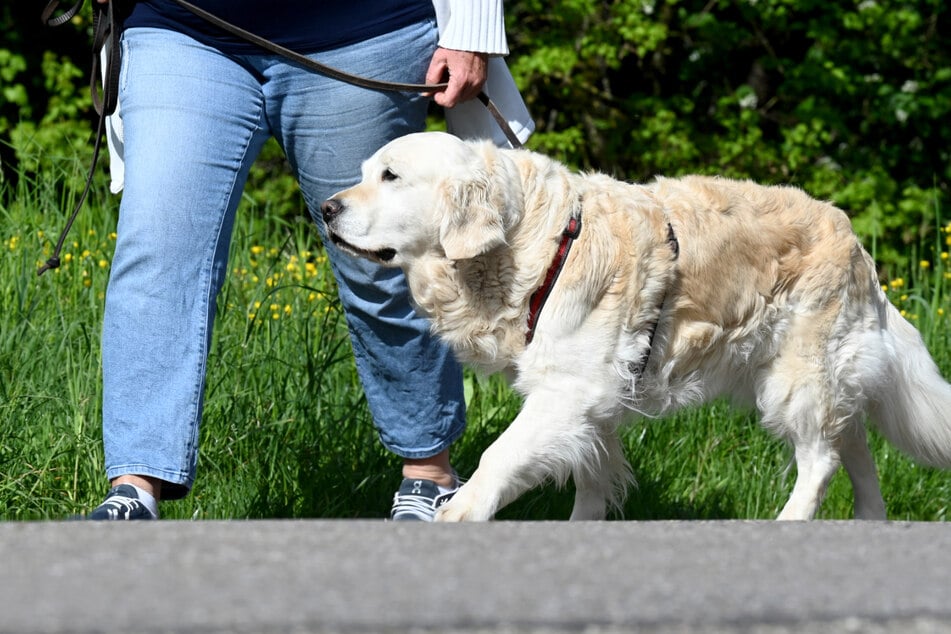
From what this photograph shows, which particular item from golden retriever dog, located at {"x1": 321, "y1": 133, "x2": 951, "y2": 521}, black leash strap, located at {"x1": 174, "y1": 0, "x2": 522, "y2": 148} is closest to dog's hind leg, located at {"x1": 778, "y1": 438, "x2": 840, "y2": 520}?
golden retriever dog, located at {"x1": 321, "y1": 133, "x2": 951, "y2": 521}

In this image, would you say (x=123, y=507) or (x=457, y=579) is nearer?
(x=457, y=579)

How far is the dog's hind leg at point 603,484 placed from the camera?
3902 mm

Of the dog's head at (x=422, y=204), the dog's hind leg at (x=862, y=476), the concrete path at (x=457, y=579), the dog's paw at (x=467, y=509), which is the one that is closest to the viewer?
the concrete path at (x=457, y=579)

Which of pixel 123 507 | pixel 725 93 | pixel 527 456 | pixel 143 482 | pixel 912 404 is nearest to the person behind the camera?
pixel 123 507

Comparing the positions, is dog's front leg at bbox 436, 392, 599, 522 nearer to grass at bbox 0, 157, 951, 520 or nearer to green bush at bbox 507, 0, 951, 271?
grass at bbox 0, 157, 951, 520

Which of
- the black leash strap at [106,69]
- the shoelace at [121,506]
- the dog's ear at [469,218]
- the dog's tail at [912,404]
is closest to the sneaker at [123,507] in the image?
the shoelace at [121,506]

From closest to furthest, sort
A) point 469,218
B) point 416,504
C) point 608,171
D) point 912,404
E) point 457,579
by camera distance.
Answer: point 457,579
point 469,218
point 416,504
point 912,404
point 608,171

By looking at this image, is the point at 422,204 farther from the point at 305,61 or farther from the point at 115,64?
the point at 115,64

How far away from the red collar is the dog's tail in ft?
4.23

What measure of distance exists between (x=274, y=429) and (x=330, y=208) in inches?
44.6

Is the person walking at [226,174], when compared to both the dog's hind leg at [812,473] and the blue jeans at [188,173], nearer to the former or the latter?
the blue jeans at [188,173]

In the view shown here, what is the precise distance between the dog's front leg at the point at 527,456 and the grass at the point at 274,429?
101 centimetres

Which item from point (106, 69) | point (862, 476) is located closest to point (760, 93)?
point (862, 476)

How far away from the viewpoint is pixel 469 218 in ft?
11.0
